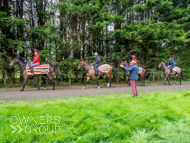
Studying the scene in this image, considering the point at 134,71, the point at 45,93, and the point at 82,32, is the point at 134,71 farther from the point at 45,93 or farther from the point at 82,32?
the point at 82,32

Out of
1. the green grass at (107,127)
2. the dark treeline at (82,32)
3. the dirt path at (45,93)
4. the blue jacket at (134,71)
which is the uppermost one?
the dark treeline at (82,32)

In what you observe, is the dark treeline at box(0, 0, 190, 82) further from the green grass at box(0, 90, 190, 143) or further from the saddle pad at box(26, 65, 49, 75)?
the green grass at box(0, 90, 190, 143)

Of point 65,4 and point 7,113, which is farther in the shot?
point 65,4

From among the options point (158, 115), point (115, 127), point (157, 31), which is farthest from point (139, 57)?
point (115, 127)

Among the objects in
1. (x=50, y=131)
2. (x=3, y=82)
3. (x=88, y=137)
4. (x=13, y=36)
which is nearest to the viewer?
(x=88, y=137)

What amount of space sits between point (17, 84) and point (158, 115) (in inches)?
463

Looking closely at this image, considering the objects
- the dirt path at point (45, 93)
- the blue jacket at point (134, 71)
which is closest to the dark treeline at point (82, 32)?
the dirt path at point (45, 93)

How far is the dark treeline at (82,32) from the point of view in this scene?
36.2 ft

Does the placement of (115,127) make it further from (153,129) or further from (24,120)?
(24,120)

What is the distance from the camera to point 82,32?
44.3 ft

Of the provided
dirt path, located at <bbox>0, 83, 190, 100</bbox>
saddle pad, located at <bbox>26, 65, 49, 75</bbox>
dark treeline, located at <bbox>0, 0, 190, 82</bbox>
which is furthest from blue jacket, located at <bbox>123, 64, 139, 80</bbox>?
dark treeline, located at <bbox>0, 0, 190, 82</bbox>

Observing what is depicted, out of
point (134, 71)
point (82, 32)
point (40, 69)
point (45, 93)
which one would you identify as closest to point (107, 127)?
point (134, 71)

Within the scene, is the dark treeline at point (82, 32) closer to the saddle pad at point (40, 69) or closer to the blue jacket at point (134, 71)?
the saddle pad at point (40, 69)

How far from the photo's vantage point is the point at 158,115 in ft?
10.7
